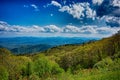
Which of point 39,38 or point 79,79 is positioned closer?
point 79,79

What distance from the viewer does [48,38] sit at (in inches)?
491

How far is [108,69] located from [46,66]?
11.8 m

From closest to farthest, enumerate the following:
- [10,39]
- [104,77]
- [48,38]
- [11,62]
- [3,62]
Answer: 1. [104,77]
2. [10,39]
3. [48,38]
4. [3,62]
5. [11,62]

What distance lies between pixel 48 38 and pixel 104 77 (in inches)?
122

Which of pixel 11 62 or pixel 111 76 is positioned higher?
pixel 111 76

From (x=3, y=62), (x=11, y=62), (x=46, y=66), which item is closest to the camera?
(x=46, y=66)

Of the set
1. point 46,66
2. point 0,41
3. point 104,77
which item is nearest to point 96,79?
point 104,77

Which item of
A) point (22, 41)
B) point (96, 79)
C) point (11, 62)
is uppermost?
point (22, 41)

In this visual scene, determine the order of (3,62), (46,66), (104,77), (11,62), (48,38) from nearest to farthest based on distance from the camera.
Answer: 1. (104,77)
2. (48,38)
3. (46,66)
4. (3,62)
5. (11,62)

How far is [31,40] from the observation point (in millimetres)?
12031

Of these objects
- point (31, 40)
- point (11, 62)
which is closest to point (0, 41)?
point (31, 40)

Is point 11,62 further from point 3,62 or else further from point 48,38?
point 48,38

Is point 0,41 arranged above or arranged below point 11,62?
above

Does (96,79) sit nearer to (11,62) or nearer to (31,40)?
(31,40)
